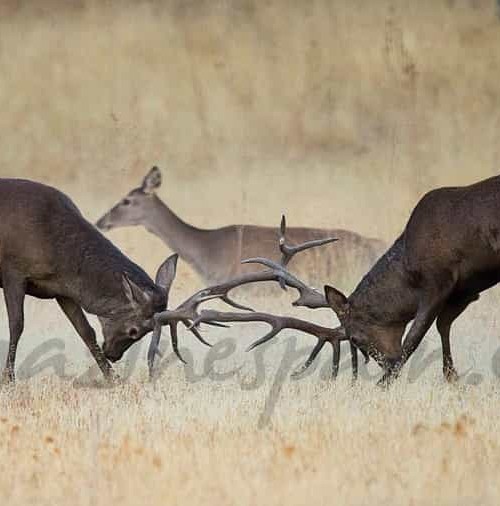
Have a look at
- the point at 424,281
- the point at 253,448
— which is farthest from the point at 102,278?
the point at 253,448

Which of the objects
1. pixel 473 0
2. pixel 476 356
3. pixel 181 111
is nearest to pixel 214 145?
pixel 181 111

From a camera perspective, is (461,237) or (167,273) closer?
(461,237)

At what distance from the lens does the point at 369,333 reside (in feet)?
45.6

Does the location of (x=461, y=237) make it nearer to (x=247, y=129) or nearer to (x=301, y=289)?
(x=301, y=289)

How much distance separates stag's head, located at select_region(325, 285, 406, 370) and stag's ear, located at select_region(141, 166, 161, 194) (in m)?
8.34

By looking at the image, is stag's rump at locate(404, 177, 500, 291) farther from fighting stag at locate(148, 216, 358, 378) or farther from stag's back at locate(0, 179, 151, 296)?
stag's back at locate(0, 179, 151, 296)

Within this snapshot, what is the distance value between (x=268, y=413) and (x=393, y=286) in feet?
5.98

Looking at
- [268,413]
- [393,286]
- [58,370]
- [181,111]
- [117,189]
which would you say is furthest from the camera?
[181,111]

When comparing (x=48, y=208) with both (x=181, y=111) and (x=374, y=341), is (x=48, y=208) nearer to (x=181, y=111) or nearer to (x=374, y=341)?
(x=374, y=341)

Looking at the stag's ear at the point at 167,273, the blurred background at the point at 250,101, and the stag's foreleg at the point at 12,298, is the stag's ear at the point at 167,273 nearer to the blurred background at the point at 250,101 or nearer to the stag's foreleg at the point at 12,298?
the stag's foreleg at the point at 12,298

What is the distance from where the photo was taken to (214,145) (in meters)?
28.1

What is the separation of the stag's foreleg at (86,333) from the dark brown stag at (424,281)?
705 millimetres

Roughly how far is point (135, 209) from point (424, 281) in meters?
9.02

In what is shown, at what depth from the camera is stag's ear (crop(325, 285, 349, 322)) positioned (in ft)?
45.6
